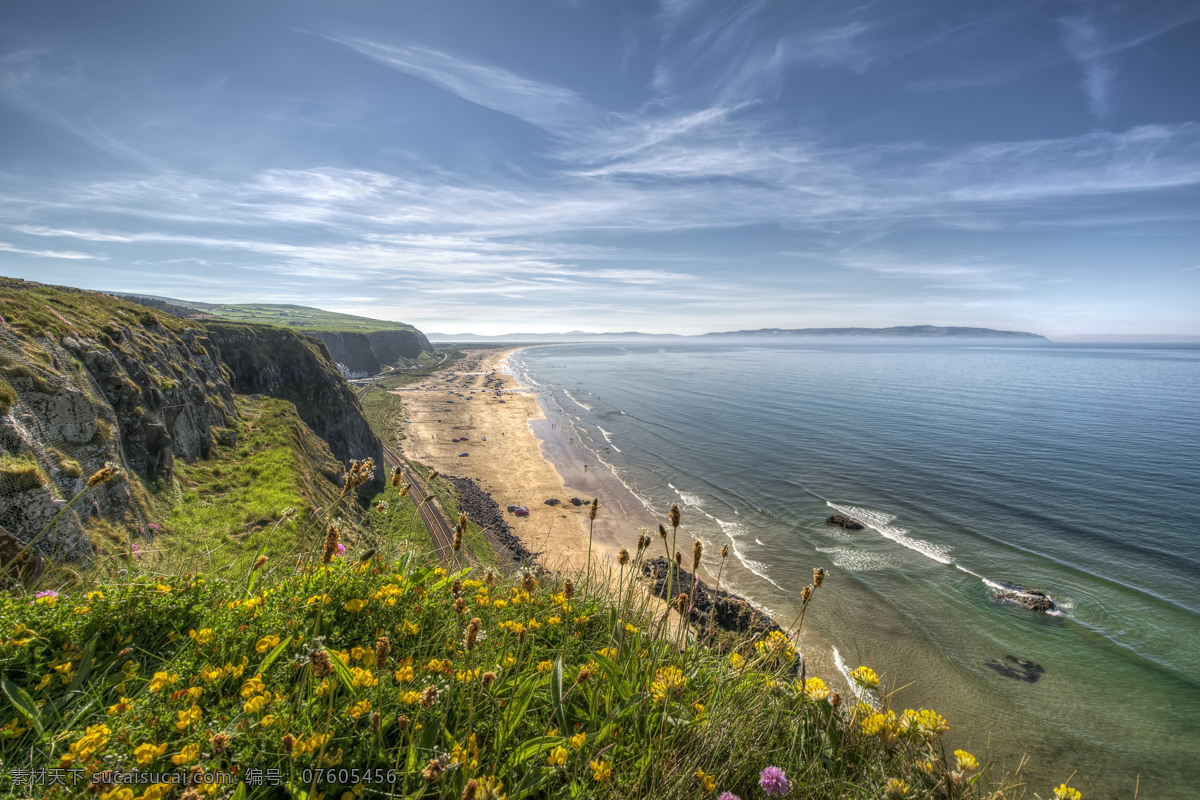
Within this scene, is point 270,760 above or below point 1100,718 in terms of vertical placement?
above

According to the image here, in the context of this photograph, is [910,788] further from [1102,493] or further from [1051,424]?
[1051,424]

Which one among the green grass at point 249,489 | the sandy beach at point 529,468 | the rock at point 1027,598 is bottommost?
the sandy beach at point 529,468

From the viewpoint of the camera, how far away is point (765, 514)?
3397 cm

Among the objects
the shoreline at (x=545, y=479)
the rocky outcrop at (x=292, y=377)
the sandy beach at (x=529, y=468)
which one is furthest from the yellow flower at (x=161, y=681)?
the rocky outcrop at (x=292, y=377)

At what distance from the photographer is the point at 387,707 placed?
10.5 ft

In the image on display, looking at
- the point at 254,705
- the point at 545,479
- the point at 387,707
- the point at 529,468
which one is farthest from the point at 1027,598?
the point at 529,468

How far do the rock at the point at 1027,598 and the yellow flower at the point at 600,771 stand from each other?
97.7 ft

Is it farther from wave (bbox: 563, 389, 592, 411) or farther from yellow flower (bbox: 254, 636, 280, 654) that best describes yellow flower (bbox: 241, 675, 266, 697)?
wave (bbox: 563, 389, 592, 411)

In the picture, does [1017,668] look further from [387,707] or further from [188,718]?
[188,718]

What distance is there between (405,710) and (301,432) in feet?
105

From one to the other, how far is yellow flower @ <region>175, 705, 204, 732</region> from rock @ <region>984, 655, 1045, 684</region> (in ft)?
86.3

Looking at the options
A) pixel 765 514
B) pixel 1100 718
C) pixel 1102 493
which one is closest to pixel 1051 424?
pixel 1102 493

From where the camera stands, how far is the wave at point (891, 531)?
27938 millimetres

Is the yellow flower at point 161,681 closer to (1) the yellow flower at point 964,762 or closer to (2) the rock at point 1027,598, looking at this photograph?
(1) the yellow flower at point 964,762
